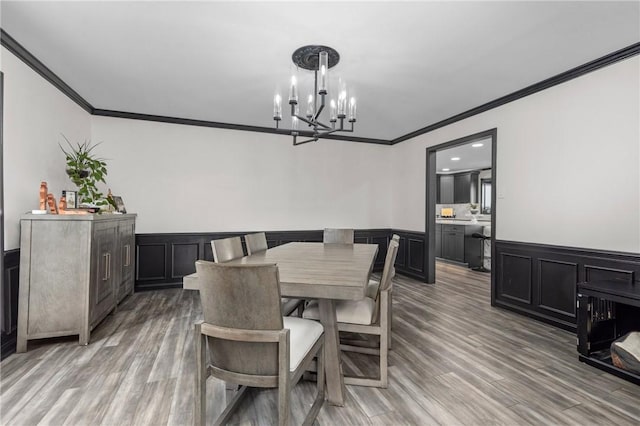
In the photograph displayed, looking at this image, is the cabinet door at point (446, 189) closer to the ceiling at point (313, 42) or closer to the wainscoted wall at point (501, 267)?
the wainscoted wall at point (501, 267)

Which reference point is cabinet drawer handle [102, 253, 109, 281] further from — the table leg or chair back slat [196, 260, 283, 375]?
the table leg

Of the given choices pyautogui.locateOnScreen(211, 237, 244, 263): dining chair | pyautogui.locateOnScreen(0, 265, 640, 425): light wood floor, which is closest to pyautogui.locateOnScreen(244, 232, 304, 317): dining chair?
pyautogui.locateOnScreen(211, 237, 244, 263): dining chair

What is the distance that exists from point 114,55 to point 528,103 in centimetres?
409

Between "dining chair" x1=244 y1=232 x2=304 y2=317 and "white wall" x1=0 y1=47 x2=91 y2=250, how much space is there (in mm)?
1844

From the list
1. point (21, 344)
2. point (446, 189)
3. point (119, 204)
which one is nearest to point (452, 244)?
point (446, 189)

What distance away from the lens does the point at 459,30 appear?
7.45ft

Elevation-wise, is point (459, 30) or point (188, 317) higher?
point (459, 30)

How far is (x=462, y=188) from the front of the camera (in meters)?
8.88

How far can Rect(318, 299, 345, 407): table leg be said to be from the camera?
183 centimetres

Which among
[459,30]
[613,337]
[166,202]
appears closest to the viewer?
[459,30]

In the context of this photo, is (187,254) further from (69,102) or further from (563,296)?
(563,296)

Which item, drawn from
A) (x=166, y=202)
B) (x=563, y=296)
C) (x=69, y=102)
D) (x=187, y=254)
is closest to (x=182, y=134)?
(x=166, y=202)

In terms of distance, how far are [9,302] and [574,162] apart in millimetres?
5019

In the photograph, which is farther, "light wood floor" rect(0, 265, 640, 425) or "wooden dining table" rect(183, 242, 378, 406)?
"light wood floor" rect(0, 265, 640, 425)
